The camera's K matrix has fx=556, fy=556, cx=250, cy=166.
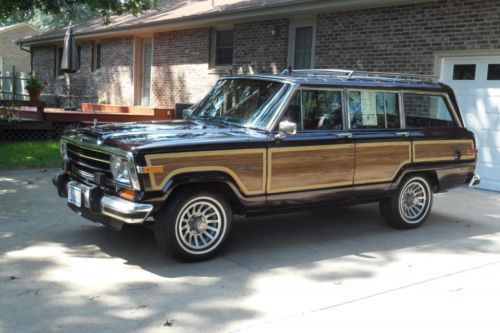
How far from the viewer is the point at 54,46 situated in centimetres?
2595

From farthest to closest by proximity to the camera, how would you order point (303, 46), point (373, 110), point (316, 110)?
point (303, 46), point (373, 110), point (316, 110)

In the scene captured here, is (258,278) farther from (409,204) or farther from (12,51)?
(12,51)

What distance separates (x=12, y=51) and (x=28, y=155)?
39171 millimetres

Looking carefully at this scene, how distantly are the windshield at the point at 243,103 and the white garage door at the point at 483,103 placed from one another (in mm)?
5544

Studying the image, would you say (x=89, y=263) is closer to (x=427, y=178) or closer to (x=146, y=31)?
(x=427, y=178)

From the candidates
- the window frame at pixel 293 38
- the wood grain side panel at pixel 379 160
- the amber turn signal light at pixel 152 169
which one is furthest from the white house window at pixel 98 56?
the amber turn signal light at pixel 152 169

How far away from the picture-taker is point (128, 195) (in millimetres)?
4902

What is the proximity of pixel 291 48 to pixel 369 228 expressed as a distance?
7.80m

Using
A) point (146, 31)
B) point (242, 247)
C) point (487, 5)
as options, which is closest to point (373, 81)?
point (242, 247)

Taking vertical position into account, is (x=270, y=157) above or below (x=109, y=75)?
below

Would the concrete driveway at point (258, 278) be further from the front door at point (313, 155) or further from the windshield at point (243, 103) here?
the windshield at point (243, 103)

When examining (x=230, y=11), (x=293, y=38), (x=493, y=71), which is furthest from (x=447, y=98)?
(x=230, y=11)

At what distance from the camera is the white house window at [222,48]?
15.8 meters

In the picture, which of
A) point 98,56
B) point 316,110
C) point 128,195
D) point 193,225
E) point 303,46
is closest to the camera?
point 128,195
